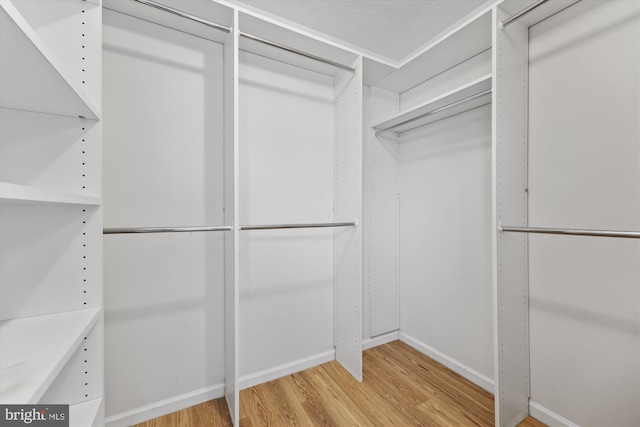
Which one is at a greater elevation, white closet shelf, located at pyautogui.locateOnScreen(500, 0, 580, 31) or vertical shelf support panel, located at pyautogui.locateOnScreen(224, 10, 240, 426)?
white closet shelf, located at pyautogui.locateOnScreen(500, 0, 580, 31)

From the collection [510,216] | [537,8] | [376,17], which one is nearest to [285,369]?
[510,216]

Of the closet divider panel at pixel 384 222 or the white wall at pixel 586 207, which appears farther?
the closet divider panel at pixel 384 222

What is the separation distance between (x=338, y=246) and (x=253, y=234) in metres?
0.68

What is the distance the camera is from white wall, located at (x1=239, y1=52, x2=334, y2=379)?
1.88m


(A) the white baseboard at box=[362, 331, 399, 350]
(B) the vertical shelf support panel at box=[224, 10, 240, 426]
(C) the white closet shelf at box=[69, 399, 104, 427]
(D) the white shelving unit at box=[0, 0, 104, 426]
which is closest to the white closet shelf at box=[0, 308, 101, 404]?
(D) the white shelving unit at box=[0, 0, 104, 426]

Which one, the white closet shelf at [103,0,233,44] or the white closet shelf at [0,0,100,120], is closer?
the white closet shelf at [0,0,100,120]

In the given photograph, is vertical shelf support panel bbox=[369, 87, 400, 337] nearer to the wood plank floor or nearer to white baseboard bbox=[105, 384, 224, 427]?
the wood plank floor

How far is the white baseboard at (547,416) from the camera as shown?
4.80 ft

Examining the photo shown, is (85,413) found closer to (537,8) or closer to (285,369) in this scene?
(285,369)

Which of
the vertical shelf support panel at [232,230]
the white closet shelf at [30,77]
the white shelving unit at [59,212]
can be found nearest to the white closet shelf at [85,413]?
the white shelving unit at [59,212]

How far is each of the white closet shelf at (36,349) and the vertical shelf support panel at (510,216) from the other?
174 cm

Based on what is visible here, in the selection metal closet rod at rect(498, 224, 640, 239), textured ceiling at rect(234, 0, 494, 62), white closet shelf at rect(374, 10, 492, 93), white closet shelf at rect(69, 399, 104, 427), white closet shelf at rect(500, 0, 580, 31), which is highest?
textured ceiling at rect(234, 0, 494, 62)

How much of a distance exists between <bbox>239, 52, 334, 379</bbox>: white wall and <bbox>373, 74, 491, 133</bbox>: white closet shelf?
1.80ft

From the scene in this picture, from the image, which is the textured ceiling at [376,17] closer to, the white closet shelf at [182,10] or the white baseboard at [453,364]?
the white closet shelf at [182,10]
